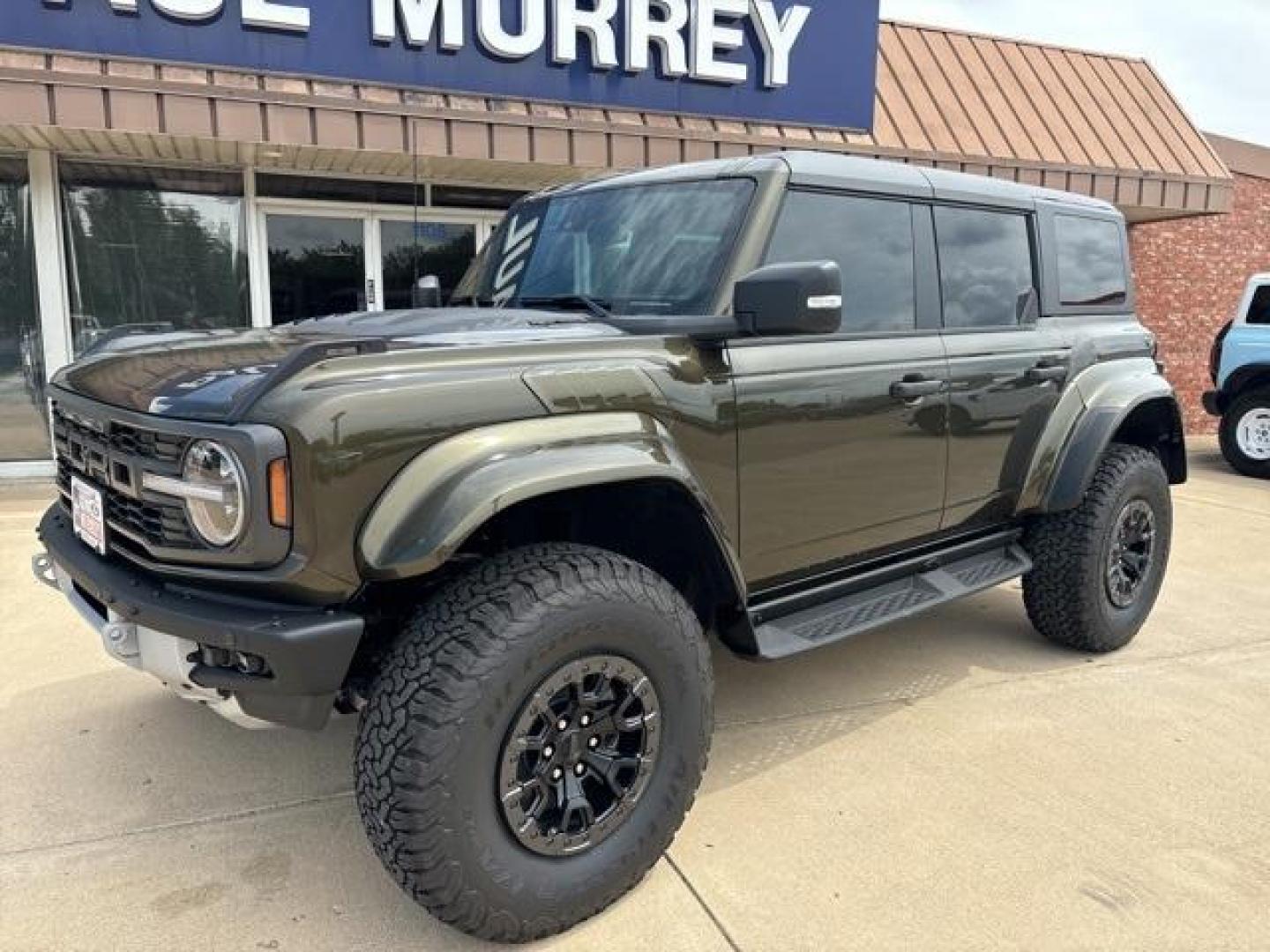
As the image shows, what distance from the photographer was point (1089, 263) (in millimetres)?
4223

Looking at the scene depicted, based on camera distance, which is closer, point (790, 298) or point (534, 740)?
point (534, 740)

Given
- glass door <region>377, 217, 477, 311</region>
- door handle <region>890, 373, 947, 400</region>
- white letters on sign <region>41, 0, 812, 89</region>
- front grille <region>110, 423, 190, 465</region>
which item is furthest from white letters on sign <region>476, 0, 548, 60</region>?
front grille <region>110, 423, 190, 465</region>

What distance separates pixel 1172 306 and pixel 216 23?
10.9 metres

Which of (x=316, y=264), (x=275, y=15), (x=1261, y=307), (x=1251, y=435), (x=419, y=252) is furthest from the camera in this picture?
(x=1261, y=307)

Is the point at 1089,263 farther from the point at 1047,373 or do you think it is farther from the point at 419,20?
the point at 419,20

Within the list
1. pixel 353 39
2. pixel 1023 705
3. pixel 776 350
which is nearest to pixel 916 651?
pixel 1023 705

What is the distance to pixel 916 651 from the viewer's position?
4.22 metres

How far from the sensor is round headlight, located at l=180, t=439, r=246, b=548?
6.59 ft

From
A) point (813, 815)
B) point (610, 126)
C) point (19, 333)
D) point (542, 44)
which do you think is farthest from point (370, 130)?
point (813, 815)

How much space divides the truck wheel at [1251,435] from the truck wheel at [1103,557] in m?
6.43

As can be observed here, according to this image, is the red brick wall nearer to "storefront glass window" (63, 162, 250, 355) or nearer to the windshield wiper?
"storefront glass window" (63, 162, 250, 355)

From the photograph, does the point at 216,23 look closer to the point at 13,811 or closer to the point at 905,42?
the point at 13,811

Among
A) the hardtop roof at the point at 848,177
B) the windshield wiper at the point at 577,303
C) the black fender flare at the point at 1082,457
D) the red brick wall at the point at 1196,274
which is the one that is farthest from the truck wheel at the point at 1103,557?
the red brick wall at the point at 1196,274

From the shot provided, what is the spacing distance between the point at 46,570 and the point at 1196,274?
1282 centimetres
